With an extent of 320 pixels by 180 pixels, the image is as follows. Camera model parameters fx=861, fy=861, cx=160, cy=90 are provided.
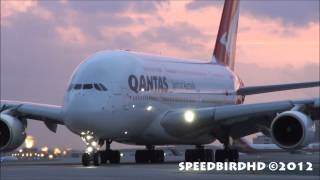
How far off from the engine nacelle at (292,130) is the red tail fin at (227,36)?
42.3 ft

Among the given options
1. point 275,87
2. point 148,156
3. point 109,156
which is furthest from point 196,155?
point 275,87

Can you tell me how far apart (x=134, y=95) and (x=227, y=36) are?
13106 mm

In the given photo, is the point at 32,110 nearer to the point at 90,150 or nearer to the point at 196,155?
the point at 90,150

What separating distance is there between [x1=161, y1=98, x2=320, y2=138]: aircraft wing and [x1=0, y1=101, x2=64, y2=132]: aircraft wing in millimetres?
4287

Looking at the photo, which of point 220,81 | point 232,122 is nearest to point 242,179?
point 232,122

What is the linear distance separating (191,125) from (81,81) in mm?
5639

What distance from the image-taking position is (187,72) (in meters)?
37.5

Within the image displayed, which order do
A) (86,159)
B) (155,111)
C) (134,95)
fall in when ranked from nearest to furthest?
(86,159), (134,95), (155,111)

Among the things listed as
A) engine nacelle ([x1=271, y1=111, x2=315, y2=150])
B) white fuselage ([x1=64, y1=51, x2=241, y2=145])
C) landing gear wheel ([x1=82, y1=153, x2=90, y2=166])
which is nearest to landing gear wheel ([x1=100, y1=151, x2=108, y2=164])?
white fuselage ([x1=64, y1=51, x2=241, y2=145])

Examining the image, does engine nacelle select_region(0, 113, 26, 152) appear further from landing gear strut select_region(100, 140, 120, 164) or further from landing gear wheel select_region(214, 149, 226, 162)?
landing gear wheel select_region(214, 149, 226, 162)

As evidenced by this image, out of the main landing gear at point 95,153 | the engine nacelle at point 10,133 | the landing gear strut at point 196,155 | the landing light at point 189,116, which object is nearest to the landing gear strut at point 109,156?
the main landing gear at point 95,153

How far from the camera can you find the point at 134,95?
3244 cm

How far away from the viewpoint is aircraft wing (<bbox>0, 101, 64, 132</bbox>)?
3341 centimetres

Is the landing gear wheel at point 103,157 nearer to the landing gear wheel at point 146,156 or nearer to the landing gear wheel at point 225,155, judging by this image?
the landing gear wheel at point 146,156
